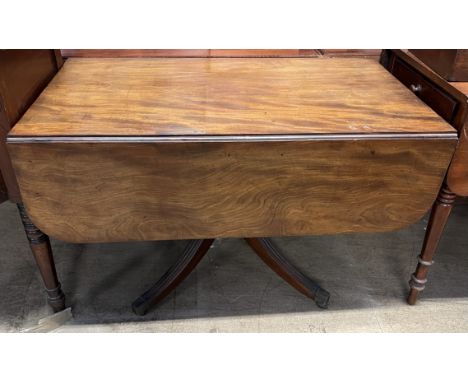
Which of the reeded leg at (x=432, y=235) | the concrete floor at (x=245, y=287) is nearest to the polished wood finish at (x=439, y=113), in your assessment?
the reeded leg at (x=432, y=235)

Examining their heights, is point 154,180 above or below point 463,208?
above

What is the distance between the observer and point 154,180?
103 centimetres

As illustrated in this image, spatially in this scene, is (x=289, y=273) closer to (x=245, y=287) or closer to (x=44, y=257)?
(x=245, y=287)

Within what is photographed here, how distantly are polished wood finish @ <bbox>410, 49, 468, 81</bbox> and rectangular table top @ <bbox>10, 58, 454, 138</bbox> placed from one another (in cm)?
12

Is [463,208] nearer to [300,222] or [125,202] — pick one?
[300,222]

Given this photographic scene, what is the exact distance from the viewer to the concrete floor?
1.41 meters

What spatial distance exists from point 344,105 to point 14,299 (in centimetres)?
122

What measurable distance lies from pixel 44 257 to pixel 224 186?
23.4 inches

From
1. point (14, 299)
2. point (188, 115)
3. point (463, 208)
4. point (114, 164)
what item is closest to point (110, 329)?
point (14, 299)

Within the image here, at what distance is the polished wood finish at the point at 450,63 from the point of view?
1191 millimetres

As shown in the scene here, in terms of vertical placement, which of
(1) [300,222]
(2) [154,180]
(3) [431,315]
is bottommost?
(3) [431,315]

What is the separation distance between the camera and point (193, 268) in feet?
4.89

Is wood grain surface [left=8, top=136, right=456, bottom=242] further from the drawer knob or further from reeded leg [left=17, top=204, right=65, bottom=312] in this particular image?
the drawer knob

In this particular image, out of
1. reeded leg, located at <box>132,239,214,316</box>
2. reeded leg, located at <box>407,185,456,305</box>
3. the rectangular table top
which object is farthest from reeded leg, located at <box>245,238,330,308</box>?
the rectangular table top
